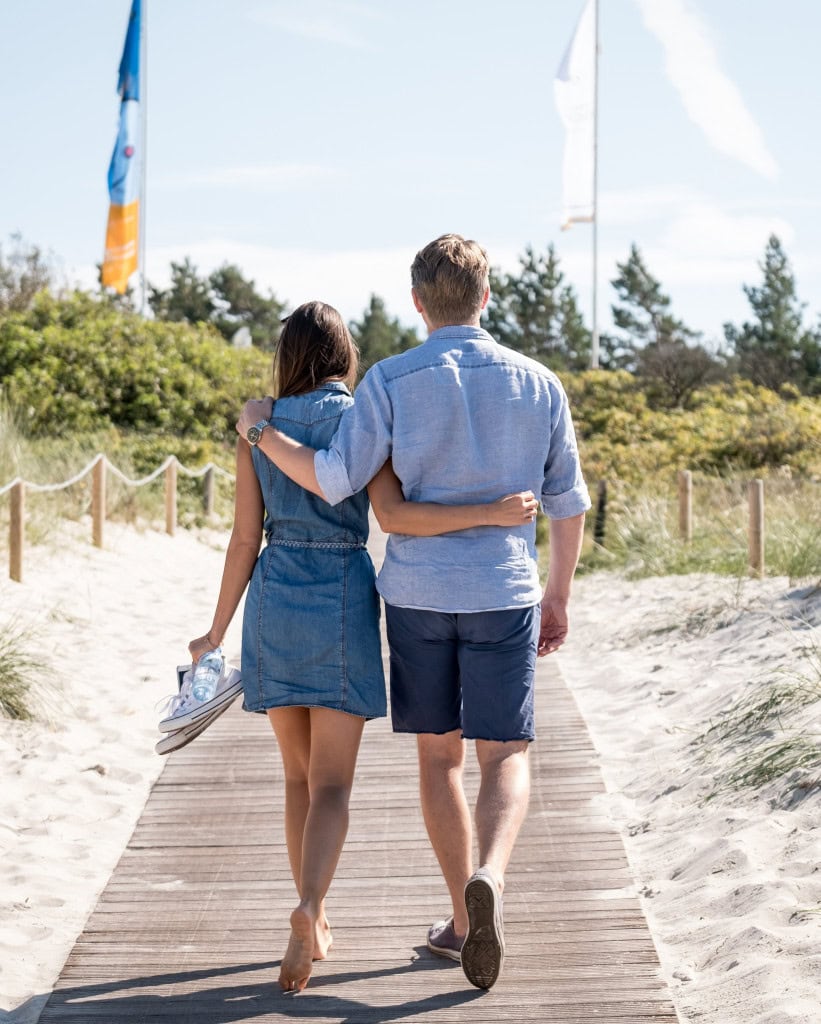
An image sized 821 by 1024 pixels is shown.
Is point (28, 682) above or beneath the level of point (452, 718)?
beneath

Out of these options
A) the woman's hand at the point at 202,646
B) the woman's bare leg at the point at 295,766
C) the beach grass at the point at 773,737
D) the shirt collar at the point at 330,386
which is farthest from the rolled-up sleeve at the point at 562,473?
the beach grass at the point at 773,737

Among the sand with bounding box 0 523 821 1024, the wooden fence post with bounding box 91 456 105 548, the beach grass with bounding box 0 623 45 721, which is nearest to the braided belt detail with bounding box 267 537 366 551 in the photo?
the sand with bounding box 0 523 821 1024

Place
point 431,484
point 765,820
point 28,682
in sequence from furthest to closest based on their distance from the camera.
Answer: point 28,682
point 765,820
point 431,484

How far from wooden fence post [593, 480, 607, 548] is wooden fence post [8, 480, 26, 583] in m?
6.81

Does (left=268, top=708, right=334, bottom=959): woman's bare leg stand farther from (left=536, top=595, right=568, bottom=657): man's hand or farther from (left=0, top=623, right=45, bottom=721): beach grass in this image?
(left=0, top=623, right=45, bottom=721): beach grass

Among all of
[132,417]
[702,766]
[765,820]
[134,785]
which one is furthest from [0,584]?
[132,417]

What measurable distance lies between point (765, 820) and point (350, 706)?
73.3 inches

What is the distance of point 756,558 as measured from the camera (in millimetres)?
9875

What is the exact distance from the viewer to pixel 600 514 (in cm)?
1516

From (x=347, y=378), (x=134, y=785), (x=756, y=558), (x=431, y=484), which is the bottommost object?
(x=134, y=785)

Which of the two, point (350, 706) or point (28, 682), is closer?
point (350, 706)

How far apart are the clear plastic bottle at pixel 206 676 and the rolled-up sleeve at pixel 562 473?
3.23ft

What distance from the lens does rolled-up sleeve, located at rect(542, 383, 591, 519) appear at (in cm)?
345

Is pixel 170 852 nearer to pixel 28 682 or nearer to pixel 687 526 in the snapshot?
pixel 28 682
